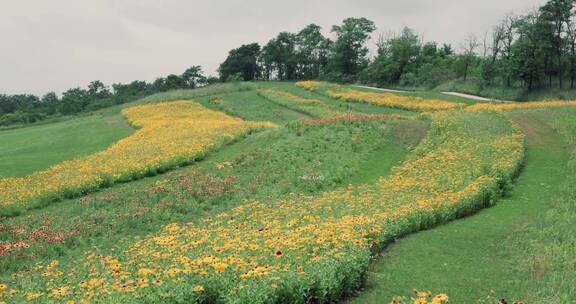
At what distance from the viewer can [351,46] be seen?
99.7 m

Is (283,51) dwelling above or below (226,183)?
above

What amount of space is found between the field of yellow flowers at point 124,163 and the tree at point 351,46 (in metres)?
63.4

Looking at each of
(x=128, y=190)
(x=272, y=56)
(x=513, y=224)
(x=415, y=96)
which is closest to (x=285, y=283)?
(x=513, y=224)

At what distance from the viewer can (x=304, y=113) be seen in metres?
47.3

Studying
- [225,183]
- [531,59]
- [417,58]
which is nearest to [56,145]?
[225,183]

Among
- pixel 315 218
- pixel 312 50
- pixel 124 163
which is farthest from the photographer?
pixel 312 50

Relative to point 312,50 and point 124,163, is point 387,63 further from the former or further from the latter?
point 124,163

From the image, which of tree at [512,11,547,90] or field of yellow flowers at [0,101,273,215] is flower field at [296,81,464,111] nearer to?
tree at [512,11,547,90]

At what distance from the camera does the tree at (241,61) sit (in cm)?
11619

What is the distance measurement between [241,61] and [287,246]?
109m

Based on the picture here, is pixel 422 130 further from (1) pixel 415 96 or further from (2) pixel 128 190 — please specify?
(1) pixel 415 96

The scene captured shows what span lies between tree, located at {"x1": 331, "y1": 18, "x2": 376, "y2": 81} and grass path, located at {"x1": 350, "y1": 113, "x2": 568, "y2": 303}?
83299 millimetres

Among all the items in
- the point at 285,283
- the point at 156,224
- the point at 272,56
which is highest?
the point at 272,56

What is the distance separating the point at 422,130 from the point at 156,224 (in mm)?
17268
